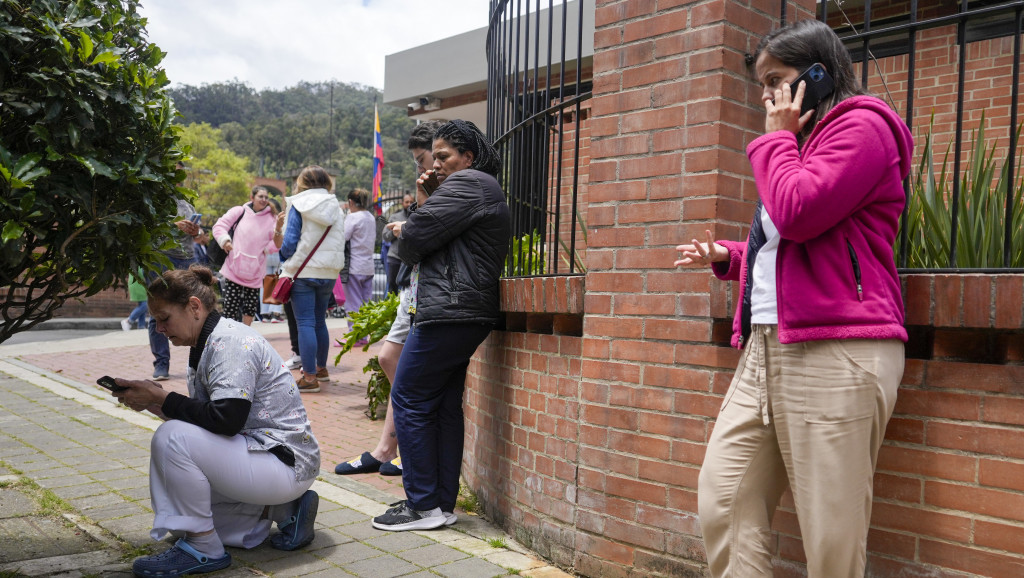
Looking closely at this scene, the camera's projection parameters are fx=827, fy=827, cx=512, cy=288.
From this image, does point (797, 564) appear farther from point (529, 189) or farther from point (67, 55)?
point (67, 55)

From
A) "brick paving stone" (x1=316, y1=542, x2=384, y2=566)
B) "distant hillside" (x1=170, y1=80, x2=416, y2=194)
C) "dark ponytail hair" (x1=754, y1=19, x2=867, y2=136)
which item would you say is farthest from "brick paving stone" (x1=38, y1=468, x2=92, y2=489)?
"distant hillside" (x1=170, y1=80, x2=416, y2=194)

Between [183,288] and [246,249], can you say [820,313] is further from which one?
[246,249]

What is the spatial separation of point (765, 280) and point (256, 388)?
7.03ft

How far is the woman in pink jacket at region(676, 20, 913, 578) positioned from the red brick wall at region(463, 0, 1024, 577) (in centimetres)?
33

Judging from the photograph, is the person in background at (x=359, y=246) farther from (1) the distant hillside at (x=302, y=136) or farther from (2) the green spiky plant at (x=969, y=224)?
(1) the distant hillside at (x=302, y=136)

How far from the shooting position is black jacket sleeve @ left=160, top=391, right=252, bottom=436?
10.7ft

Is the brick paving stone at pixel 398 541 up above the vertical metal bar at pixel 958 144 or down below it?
below

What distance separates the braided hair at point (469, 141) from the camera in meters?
4.01

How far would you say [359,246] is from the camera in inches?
401

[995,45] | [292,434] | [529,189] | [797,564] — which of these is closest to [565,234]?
[529,189]

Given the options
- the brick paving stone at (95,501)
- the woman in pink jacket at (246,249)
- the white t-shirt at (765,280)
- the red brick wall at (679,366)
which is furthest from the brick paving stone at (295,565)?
the woman in pink jacket at (246,249)

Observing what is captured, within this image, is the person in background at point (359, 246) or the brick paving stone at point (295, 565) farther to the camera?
the person in background at point (359, 246)

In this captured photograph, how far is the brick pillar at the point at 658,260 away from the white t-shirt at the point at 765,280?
451mm

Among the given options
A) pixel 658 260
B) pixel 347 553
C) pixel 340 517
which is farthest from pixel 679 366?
pixel 340 517
